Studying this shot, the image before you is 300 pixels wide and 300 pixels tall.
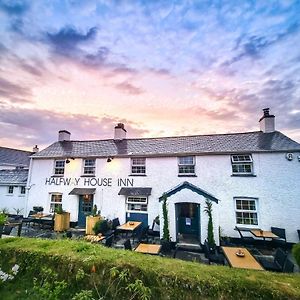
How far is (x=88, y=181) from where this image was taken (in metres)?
15.8

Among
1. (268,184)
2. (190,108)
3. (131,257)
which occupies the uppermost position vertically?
(190,108)

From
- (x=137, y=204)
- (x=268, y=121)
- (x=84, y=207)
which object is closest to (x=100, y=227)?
(x=137, y=204)

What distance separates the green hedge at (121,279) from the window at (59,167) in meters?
12.0

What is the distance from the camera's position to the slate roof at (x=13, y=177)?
19156 millimetres

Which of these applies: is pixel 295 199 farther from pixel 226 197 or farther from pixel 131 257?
pixel 131 257

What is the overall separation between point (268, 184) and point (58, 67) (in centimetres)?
1633

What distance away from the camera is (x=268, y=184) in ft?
41.1

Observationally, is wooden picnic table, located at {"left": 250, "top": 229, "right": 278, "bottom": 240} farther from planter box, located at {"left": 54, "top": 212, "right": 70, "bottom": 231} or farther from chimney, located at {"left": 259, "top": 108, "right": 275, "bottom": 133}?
planter box, located at {"left": 54, "top": 212, "right": 70, "bottom": 231}

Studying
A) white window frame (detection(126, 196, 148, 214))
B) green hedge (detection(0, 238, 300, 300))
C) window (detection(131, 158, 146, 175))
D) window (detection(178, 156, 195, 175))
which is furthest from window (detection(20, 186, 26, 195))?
window (detection(178, 156, 195, 175))

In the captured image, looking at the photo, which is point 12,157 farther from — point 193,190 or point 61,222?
point 193,190

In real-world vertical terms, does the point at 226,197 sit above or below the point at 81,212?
above

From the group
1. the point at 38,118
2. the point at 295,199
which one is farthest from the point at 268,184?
the point at 38,118

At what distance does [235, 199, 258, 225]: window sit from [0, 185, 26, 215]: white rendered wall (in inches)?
803

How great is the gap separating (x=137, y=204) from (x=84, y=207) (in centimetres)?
497
